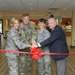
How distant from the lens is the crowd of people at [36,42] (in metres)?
4.07

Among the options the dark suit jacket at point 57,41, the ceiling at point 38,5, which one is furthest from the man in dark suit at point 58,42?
the ceiling at point 38,5

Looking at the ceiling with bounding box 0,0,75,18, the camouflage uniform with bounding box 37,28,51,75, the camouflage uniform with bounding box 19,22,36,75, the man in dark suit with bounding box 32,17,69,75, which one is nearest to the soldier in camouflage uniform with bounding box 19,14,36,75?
the camouflage uniform with bounding box 19,22,36,75

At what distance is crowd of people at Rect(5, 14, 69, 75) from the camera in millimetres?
4066

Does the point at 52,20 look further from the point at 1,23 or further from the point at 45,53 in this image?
the point at 1,23

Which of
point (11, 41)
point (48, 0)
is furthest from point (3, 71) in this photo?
point (48, 0)

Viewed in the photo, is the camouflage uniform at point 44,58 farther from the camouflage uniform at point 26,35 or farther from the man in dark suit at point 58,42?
the man in dark suit at point 58,42

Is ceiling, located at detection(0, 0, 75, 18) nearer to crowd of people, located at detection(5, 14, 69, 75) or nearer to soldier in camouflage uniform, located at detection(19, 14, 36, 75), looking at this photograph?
soldier in camouflage uniform, located at detection(19, 14, 36, 75)

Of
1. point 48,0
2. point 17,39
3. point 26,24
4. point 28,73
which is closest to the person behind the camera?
point 17,39

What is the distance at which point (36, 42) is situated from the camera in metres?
4.85

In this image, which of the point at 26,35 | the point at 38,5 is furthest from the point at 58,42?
the point at 38,5

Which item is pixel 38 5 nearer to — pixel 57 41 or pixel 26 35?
pixel 26 35

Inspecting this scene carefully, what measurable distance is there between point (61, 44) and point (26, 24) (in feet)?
4.54

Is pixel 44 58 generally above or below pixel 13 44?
below

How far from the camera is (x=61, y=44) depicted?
159 inches
